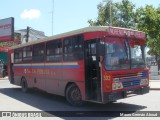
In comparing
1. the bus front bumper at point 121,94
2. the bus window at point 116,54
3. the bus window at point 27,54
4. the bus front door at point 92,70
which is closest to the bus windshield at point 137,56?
the bus window at point 116,54

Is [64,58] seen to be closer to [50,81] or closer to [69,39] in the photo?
[69,39]

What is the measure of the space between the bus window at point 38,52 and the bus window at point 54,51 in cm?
60

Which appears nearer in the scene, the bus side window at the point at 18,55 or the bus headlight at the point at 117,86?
the bus headlight at the point at 117,86

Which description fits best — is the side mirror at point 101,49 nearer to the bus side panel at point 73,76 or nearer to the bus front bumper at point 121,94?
the bus side panel at point 73,76

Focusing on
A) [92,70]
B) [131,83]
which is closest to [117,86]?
[131,83]

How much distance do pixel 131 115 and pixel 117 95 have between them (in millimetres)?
882

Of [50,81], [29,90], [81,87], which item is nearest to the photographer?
[81,87]

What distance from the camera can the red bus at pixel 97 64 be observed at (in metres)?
10.0

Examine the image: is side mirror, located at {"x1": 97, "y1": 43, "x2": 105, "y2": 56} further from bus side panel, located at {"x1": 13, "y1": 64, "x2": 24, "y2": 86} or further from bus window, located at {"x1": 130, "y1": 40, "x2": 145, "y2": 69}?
bus side panel, located at {"x1": 13, "y1": 64, "x2": 24, "y2": 86}

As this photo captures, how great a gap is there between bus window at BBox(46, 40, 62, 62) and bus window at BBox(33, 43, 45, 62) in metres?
0.60

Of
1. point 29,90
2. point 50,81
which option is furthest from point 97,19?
point 50,81

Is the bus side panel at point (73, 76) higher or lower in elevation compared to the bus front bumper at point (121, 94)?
higher

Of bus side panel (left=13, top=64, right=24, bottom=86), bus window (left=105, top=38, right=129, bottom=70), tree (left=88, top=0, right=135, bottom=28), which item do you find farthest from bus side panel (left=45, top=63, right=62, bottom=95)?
tree (left=88, top=0, right=135, bottom=28)

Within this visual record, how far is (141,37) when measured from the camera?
449 inches
